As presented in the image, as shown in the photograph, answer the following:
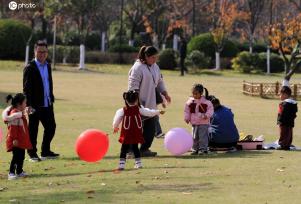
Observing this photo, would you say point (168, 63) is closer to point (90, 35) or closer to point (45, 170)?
point (90, 35)

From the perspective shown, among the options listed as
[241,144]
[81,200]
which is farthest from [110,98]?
[81,200]

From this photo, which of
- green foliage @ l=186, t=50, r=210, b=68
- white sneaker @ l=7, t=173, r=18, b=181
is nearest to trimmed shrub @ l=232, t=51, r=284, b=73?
green foliage @ l=186, t=50, r=210, b=68

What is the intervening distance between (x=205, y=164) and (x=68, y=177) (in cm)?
212

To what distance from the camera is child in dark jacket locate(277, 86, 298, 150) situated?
47.3 feet

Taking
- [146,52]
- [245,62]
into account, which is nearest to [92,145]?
[146,52]

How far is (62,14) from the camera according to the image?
185ft

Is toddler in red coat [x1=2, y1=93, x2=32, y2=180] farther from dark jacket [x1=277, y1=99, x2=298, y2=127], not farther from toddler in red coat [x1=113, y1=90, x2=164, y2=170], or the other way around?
dark jacket [x1=277, y1=99, x2=298, y2=127]

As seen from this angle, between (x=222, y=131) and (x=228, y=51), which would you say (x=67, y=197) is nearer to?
(x=222, y=131)

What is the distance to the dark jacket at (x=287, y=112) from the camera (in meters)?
14.4

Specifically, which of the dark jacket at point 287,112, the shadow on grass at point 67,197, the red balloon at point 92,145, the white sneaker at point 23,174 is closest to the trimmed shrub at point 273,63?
the dark jacket at point 287,112

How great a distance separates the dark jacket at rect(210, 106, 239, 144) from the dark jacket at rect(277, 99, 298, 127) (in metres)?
0.99

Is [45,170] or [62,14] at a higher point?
[62,14]

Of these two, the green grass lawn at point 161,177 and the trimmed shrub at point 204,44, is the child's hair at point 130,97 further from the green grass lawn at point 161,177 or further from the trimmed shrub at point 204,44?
the trimmed shrub at point 204,44

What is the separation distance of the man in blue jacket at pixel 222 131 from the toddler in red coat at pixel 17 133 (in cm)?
376
